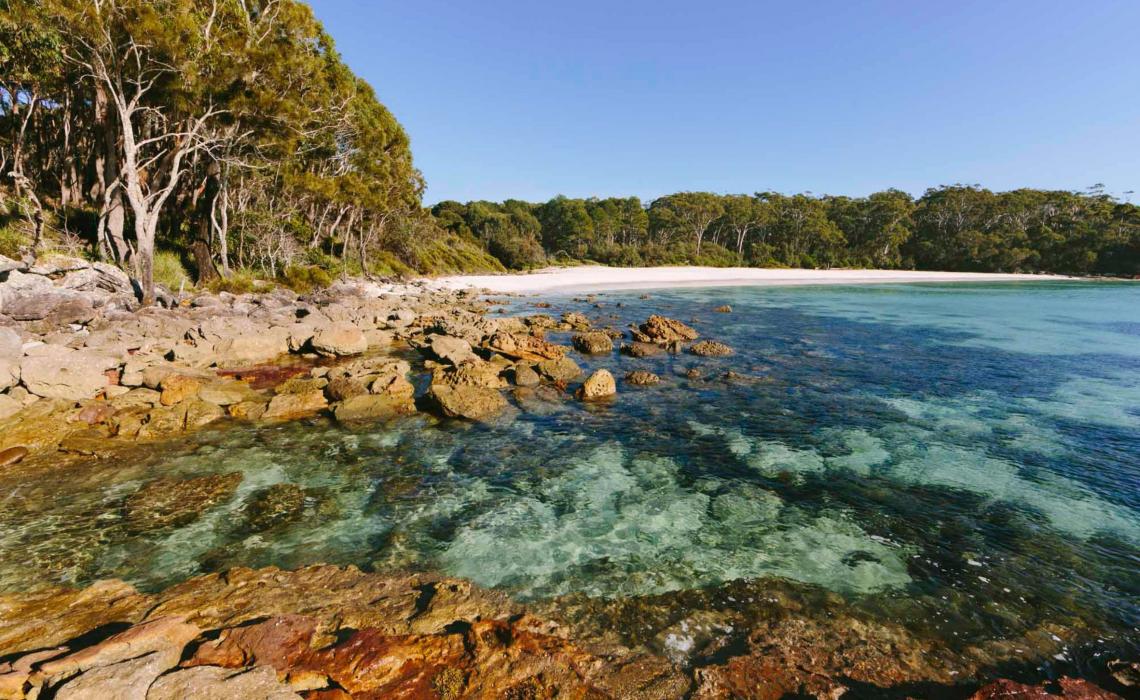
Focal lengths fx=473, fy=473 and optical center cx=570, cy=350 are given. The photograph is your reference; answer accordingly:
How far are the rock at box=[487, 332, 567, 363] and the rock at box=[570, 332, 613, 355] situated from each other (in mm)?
1994

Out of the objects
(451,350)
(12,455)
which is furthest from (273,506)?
(451,350)

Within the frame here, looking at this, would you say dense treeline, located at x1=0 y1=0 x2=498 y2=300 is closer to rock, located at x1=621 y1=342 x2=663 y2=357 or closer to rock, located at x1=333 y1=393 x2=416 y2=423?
rock, located at x1=333 y1=393 x2=416 y2=423

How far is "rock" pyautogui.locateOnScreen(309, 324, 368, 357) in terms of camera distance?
652 inches

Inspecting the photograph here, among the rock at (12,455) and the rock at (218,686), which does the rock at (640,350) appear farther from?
the rock at (12,455)

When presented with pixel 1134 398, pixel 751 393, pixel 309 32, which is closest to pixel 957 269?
pixel 1134 398

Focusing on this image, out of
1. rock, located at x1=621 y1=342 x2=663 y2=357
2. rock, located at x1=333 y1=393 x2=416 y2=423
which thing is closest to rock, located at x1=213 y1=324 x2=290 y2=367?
rock, located at x1=333 y1=393 x2=416 y2=423

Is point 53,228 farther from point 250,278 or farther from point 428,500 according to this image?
point 428,500

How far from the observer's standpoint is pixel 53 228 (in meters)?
23.1

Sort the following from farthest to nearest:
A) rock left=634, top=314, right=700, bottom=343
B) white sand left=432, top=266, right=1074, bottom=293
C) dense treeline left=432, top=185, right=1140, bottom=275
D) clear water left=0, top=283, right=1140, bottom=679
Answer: dense treeline left=432, top=185, right=1140, bottom=275 < white sand left=432, top=266, right=1074, bottom=293 < rock left=634, top=314, right=700, bottom=343 < clear water left=0, top=283, right=1140, bottom=679

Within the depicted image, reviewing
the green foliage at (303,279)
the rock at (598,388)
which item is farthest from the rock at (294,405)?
the green foliage at (303,279)

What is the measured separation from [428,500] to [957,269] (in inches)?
4477

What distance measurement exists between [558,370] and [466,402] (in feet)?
12.9

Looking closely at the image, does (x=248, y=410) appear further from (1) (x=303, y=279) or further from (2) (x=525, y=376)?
(1) (x=303, y=279)

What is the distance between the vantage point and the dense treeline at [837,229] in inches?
3302
